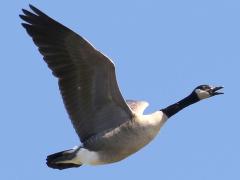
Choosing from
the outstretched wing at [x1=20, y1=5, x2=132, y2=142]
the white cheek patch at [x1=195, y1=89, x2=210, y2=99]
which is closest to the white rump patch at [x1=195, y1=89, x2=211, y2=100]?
the white cheek patch at [x1=195, y1=89, x2=210, y2=99]

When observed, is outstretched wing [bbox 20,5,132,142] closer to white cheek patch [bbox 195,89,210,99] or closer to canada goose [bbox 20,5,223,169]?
canada goose [bbox 20,5,223,169]

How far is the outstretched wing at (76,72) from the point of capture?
50.5ft

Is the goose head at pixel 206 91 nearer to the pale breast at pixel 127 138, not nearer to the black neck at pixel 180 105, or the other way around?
A: the black neck at pixel 180 105

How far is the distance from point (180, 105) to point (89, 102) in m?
1.95

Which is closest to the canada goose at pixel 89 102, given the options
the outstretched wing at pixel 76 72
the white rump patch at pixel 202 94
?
the outstretched wing at pixel 76 72

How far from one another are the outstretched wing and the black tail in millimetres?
612

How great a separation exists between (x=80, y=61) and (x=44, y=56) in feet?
2.34

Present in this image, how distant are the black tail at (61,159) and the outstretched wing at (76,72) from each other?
612 millimetres

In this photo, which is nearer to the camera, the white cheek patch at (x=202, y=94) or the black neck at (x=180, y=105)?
the black neck at (x=180, y=105)

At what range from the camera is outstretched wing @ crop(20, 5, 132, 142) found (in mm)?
15406

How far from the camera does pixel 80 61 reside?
15.5m

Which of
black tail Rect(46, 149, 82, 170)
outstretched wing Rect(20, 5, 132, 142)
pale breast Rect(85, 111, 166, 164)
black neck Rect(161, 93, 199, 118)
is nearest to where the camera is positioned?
outstretched wing Rect(20, 5, 132, 142)

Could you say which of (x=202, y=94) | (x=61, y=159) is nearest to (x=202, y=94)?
(x=202, y=94)

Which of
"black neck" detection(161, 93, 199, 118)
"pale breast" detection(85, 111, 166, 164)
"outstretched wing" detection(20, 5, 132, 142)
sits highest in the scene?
"outstretched wing" detection(20, 5, 132, 142)
